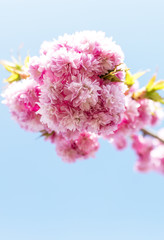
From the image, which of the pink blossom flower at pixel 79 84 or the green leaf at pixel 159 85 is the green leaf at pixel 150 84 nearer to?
the green leaf at pixel 159 85

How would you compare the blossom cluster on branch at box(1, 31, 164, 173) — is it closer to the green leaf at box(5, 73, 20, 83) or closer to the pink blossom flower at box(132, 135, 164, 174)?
the green leaf at box(5, 73, 20, 83)

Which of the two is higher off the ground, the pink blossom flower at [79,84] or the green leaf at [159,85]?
the green leaf at [159,85]

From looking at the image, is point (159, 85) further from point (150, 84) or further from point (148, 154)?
point (148, 154)

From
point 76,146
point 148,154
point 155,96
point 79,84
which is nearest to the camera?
point 79,84

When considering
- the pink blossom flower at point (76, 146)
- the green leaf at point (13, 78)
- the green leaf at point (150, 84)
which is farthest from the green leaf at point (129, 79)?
the green leaf at point (13, 78)

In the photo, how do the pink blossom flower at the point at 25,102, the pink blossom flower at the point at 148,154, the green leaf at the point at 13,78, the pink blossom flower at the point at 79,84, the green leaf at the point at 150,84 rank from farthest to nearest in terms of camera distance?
the pink blossom flower at the point at 148,154 → the green leaf at the point at 150,84 → the green leaf at the point at 13,78 → the pink blossom flower at the point at 25,102 → the pink blossom flower at the point at 79,84

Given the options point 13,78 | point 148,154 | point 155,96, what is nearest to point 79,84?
point 13,78

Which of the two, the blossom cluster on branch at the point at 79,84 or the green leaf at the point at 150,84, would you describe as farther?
the green leaf at the point at 150,84

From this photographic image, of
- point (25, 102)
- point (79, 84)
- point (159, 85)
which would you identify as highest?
point (159, 85)

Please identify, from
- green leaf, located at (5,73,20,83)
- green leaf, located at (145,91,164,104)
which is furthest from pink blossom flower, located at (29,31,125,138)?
green leaf, located at (145,91,164,104)

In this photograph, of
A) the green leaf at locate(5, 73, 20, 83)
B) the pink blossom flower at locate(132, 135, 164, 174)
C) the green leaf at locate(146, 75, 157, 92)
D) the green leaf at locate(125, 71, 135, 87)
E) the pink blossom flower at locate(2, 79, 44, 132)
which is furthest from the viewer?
the pink blossom flower at locate(132, 135, 164, 174)

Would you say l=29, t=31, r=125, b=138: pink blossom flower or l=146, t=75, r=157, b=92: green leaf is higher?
l=146, t=75, r=157, b=92: green leaf

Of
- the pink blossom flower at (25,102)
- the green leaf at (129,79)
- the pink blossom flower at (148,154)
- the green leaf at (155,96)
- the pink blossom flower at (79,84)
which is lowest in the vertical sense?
the pink blossom flower at (79,84)
